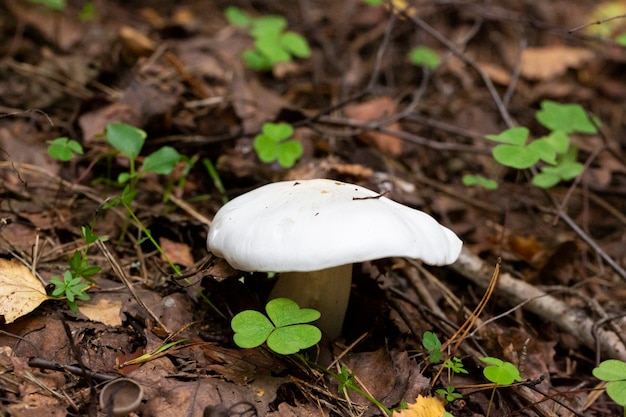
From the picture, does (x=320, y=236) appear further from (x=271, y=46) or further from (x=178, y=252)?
(x=271, y=46)

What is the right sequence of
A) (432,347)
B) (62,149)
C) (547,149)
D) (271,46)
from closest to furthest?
1. (432,347)
2. (62,149)
3. (547,149)
4. (271,46)

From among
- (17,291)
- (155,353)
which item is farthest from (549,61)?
(17,291)

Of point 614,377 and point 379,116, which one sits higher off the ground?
point 614,377

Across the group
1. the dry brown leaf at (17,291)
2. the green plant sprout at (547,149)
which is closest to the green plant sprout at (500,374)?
the green plant sprout at (547,149)

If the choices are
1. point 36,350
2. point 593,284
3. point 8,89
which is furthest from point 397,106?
point 36,350

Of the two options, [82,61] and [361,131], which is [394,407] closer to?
[361,131]

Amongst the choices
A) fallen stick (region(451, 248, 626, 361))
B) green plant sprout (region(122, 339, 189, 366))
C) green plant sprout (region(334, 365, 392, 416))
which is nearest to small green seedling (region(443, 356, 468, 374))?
green plant sprout (region(334, 365, 392, 416))
